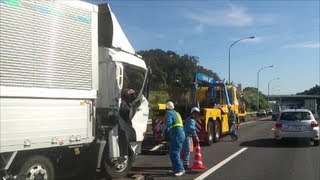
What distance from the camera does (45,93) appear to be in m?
8.73

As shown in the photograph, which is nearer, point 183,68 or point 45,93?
point 45,93

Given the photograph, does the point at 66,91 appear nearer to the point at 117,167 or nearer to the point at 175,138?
the point at 117,167

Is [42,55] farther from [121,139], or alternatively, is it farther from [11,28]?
[121,139]

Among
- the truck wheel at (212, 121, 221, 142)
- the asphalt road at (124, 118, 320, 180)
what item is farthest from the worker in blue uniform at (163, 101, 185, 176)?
the truck wheel at (212, 121, 221, 142)

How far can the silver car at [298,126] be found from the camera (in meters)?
Answer: 20.5

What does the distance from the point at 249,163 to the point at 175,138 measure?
334 centimetres

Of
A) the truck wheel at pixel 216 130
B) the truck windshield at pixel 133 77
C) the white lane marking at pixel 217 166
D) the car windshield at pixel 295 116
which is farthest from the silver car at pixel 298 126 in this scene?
the truck windshield at pixel 133 77

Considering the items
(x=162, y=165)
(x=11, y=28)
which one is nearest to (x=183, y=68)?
(x=162, y=165)

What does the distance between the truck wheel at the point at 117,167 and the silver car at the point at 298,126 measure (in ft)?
34.6

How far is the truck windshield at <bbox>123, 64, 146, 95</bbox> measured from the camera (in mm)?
11369

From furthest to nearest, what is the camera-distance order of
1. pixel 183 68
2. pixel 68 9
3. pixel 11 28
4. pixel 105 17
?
pixel 183 68
pixel 105 17
pixel 68 9
pixel 11 28

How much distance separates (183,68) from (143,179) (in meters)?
85.1

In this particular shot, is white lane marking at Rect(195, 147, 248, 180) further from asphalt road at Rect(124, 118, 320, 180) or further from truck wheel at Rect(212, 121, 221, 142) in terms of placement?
truck wheel at Rect(212, 121, 221, 142)

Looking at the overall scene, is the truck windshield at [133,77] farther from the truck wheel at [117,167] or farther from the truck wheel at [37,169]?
the truck wheel at [37,169]
